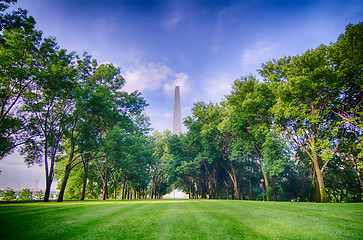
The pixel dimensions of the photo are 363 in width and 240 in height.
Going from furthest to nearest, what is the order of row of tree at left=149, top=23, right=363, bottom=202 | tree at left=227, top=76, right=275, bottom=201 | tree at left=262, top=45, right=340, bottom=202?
tree at left=227, top=76, right=275, bottom=201 < tree at left=262, top=45, right=340, bottom=202 < row of tree at left=149, top=23, right=363, bottom=202

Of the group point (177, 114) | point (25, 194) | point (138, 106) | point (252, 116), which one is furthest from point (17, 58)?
point (177, 114)

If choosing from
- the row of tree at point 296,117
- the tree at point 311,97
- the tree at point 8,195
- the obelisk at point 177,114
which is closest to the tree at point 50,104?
the row of tree at point 296,117

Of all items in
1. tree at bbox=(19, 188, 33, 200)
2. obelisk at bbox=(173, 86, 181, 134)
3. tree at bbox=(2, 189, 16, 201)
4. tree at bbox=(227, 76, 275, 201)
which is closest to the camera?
tree at bbox=(227, 76, 275, 201)

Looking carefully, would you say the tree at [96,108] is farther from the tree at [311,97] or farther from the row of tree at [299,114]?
the tree at [311,97]

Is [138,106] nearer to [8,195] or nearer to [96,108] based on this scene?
[96,108]

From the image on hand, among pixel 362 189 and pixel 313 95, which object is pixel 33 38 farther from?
pixel 362 189

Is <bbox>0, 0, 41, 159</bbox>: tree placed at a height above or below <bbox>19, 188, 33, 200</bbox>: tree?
above

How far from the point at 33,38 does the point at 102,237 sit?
2008 cm

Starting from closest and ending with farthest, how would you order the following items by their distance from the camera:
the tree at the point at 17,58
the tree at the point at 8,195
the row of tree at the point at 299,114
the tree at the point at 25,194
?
the tree at the point at 17,58 < the row of tree at the point at 299,114 < the tree at the point at 8,195 < the tree at the point at 25,194

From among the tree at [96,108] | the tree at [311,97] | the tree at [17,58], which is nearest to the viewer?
the tree at [17,58]

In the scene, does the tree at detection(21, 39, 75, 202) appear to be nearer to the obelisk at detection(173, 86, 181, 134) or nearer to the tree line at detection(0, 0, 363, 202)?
the tree line at detection(0, 0, 363, 202)

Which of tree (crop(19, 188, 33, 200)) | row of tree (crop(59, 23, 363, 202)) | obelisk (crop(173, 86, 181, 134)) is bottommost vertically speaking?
tree (crop(19, 188, 33, 200))

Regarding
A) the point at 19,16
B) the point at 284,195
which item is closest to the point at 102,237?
the point at 19,16

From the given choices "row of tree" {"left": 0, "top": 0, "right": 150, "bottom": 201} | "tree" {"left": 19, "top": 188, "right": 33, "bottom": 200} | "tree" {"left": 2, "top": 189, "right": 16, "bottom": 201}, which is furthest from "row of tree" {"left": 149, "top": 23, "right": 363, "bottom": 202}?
"tree" {"left": 2, "top": 189, "right": 16, "bottom": 201}
